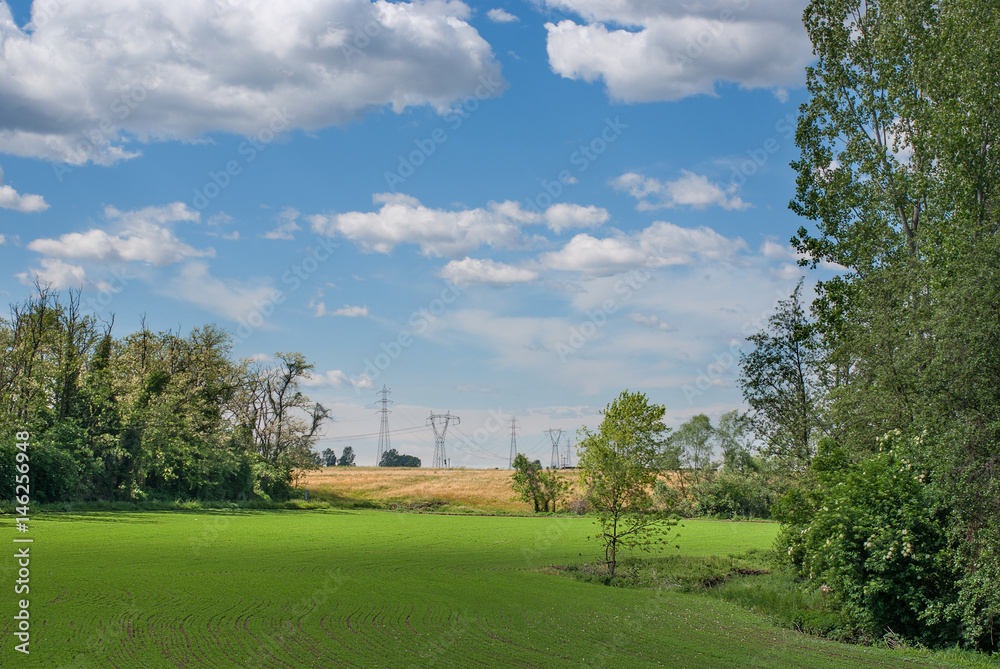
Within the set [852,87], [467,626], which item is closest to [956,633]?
[467,626]

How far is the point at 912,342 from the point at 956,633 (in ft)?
19.8

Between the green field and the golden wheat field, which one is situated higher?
the green field

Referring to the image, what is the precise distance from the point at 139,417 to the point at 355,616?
45.4 metres

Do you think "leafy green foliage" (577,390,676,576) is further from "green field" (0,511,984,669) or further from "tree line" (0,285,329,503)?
"tree line" (0,285,329,503)

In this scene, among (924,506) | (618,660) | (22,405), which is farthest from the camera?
(22,405)

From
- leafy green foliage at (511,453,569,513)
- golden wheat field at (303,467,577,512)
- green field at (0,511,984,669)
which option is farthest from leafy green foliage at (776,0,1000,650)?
golden wheat field at (303,467,577,512)

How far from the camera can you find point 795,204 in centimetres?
2980

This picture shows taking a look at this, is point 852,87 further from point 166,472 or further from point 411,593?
point 166,472

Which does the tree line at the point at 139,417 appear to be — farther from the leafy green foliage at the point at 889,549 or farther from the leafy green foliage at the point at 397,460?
the leafy green foliage at the point at 397,460

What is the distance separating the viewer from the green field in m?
11.3

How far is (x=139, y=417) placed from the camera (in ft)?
173

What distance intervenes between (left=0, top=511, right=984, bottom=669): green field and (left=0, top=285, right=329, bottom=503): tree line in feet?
68.9

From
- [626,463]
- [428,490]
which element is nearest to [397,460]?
[428,490]

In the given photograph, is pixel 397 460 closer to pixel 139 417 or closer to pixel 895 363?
pixel 139 417
